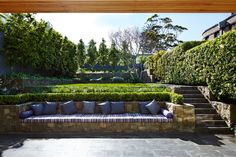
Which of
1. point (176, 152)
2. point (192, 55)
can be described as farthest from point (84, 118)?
point (192, 55)

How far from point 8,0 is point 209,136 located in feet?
22.0

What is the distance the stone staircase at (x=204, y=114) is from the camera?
8.60m

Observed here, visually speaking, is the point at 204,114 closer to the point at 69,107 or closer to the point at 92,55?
the point at 69,107

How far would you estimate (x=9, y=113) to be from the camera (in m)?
8.65

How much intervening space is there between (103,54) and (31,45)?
1905 cm

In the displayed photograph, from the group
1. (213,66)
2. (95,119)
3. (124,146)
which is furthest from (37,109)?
(213,66)

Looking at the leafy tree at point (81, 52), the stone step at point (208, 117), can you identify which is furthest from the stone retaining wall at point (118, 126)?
the leafy tree at point (81, 52)

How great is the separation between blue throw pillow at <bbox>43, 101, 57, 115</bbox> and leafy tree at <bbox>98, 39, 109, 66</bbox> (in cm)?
2398

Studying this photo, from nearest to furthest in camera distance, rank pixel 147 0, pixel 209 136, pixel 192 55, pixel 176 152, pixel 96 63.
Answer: pixel 147 0 → pixel 176 152 → pixel 209 136 → pixel 192 55 → pixel 96 63

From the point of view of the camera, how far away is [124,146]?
6.86 metres

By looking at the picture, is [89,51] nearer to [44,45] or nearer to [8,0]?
[44,45]

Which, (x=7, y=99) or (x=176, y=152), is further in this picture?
(x=7, y=99)

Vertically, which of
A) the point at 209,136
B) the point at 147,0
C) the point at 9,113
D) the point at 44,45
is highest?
the point at 44,45

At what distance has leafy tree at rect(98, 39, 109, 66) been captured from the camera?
3331cm
